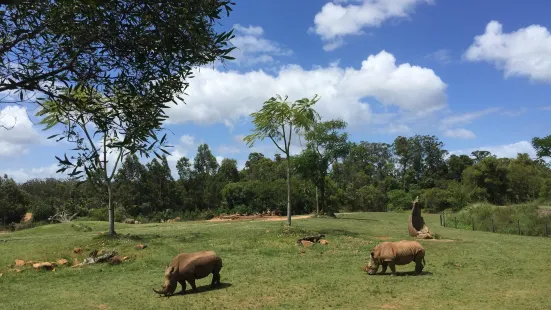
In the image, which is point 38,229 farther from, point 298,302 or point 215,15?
point 215,15

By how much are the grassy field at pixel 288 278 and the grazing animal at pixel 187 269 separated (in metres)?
0.44

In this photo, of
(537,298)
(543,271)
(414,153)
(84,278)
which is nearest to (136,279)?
(84,278)

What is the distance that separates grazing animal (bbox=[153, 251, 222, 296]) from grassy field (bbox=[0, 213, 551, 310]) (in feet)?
1.44

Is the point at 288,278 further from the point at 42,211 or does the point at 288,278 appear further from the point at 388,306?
the point at 42,211

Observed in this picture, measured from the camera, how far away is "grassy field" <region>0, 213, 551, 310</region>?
389 inches

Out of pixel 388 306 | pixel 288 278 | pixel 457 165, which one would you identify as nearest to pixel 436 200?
pixel 457 165

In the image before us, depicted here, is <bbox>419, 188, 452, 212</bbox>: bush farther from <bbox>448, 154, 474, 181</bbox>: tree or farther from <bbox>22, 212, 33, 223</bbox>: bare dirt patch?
<bbox>22, 212, 33, 223</bbox>: bare dirt patch

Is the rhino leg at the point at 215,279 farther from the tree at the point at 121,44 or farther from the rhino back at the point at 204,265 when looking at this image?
the tree at the point at 121,44

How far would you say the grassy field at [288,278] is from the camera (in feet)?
32.4

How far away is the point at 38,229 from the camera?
29984mm

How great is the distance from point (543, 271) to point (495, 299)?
4681mm

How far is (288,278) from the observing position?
42.1ft

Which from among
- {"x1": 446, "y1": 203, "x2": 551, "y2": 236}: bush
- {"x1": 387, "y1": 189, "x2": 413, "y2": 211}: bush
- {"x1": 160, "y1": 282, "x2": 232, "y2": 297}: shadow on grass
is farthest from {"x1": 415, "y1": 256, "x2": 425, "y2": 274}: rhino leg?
{"x1": 387, "y1": 189, "x2": 413, "y2": 211}: bush

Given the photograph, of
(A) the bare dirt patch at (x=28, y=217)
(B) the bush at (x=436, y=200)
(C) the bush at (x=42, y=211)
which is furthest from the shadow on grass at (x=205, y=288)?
(B) the bush at (x=436, y=200)
